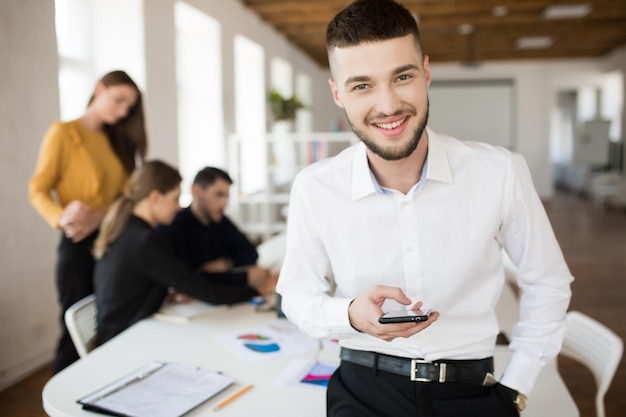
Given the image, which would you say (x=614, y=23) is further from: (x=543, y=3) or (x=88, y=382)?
(x=88, y=382)

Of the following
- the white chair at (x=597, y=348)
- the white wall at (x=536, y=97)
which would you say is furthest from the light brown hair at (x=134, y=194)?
the white wall at (x=536, y=97)

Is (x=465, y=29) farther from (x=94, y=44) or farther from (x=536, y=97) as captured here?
(x=94, y=44)

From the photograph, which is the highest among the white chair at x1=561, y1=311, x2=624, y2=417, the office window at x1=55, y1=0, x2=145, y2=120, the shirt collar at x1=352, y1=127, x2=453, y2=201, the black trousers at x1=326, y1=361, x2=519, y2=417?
the office window at x1=55, y1=0, x2=145, y2=120

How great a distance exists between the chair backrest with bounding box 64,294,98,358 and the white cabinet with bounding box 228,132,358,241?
4.65m

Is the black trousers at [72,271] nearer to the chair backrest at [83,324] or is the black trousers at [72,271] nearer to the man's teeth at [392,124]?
the chair backrest at [83,324]

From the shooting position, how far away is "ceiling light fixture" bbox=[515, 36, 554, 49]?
38.1 ft

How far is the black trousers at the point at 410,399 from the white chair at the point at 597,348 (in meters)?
0.71

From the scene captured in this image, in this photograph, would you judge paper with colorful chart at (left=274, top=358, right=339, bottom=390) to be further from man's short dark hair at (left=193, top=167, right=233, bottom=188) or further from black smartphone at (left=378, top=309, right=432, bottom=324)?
man's short dark hair at (left=193, top=167, right=233, bottom=188)

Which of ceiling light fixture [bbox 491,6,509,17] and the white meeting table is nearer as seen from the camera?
the white meeting table

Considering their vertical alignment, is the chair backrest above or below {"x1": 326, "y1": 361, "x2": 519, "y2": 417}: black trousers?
below

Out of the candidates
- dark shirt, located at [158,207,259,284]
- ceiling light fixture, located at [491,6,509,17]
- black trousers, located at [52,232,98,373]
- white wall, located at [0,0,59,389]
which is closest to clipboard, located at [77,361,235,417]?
black trousers, located at [52,232,98,373]

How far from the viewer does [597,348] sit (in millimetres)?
2166

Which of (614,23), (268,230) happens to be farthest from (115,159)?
(614,23)

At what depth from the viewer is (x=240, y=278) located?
2.95 metres
